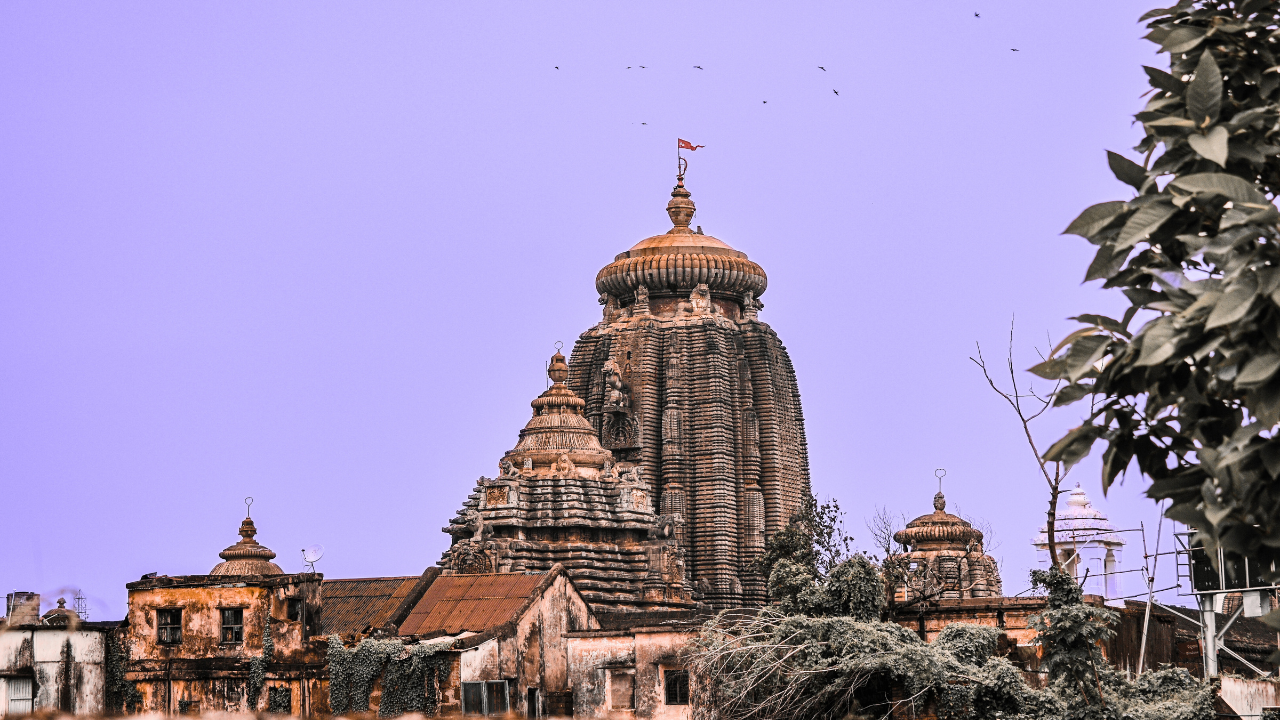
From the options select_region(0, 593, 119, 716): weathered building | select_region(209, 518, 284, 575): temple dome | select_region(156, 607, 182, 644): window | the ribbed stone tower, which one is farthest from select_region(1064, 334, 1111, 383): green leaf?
the ribbed stone tower

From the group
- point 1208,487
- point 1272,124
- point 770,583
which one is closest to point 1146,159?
point 1272,124

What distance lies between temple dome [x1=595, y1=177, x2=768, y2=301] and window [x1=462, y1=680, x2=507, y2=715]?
43.0 meters

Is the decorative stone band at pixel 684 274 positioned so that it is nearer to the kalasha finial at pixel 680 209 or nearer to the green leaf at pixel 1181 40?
the kalasha finial at pixel 680 209

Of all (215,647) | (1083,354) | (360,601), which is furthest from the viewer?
(360,601)

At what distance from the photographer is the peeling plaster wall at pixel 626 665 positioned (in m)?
40.3

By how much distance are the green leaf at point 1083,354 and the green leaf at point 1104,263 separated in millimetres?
388

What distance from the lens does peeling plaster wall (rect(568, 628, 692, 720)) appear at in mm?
40312

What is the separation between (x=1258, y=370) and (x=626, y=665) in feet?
110

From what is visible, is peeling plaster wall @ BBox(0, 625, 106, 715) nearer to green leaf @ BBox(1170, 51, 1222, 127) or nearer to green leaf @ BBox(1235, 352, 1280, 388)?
green leaf @ BBox(1170, 51, 1222, 127)

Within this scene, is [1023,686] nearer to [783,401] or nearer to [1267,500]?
[1267,500]

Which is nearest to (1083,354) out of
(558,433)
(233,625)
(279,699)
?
(279,699)

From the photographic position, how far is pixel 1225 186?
9250mm

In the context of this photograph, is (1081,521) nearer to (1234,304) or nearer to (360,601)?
(360,601)

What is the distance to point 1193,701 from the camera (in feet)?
95.2
